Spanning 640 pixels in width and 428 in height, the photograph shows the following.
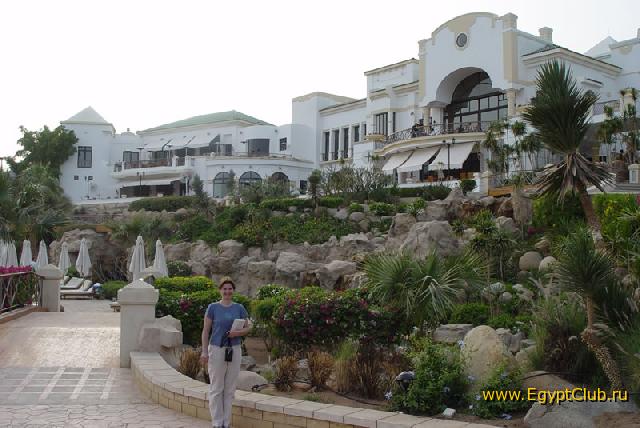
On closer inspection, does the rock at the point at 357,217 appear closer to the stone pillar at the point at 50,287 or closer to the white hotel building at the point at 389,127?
the white hotel building at the point at 389,127

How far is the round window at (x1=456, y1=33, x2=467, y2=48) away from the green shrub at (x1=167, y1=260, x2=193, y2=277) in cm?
2437

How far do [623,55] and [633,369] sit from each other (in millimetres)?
42261

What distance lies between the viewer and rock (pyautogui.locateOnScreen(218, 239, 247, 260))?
35906 millimetres

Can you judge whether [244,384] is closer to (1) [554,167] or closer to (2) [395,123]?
(1) [554,167]

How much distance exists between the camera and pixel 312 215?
38188 mm

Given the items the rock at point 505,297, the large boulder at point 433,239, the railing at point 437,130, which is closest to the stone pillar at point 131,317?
the rock at point 505,297

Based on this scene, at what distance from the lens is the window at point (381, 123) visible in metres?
49.6

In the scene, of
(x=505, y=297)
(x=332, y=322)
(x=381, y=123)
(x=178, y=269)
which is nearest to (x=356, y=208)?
(x=178, y=269)

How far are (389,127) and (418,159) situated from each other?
25.0ft

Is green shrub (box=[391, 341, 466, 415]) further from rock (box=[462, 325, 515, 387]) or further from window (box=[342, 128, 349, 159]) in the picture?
window (box=[342, 128, 349, 159])

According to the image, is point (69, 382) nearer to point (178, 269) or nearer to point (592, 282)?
point (592, 282)

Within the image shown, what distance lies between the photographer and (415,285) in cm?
1122

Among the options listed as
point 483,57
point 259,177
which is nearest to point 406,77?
point 483,57

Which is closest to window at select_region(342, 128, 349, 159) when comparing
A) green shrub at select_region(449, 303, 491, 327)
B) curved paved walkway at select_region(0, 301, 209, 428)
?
green shrub at select_region(449, 303, 491, 327)
